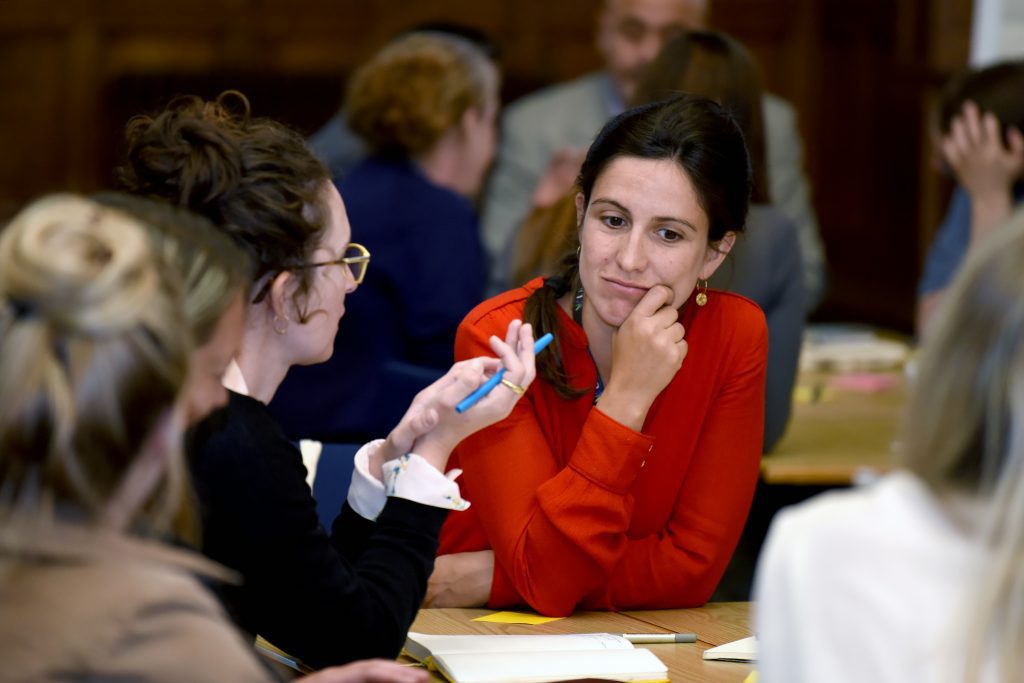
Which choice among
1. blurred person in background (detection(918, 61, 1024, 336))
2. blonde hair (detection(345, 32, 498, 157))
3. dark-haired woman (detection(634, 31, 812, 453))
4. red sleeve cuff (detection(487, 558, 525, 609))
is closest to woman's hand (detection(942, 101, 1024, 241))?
blurred person in background (detection(918, 61, 1024, 336))

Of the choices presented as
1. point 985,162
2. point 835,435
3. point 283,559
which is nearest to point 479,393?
point 283,559

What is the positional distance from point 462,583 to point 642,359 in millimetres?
431

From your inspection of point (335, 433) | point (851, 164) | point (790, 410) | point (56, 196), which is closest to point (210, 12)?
point (851, 164)

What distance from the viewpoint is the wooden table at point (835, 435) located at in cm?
300

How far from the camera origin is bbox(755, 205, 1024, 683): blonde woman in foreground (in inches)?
43.5

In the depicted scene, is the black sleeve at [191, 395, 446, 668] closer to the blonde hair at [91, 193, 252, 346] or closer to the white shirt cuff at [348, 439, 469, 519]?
the white shirt cuff at [348, 439, 469, 519]

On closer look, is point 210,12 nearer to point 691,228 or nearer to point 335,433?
point 335,433

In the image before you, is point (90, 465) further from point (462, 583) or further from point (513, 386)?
point (462, 583)

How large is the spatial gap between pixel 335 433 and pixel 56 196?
7.44 ft

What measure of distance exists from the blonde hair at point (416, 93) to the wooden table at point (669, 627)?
78.7 inches

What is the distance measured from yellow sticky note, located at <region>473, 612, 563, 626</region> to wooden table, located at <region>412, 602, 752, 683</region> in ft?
0.05

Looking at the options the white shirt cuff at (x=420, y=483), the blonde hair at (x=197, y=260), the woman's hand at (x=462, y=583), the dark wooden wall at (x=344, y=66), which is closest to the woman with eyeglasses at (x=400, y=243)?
the woman's hand at (x=462, y=583)

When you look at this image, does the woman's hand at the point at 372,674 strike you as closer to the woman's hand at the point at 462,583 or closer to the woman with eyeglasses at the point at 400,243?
the woman's hand at the point at 462,583

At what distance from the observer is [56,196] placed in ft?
4.32
